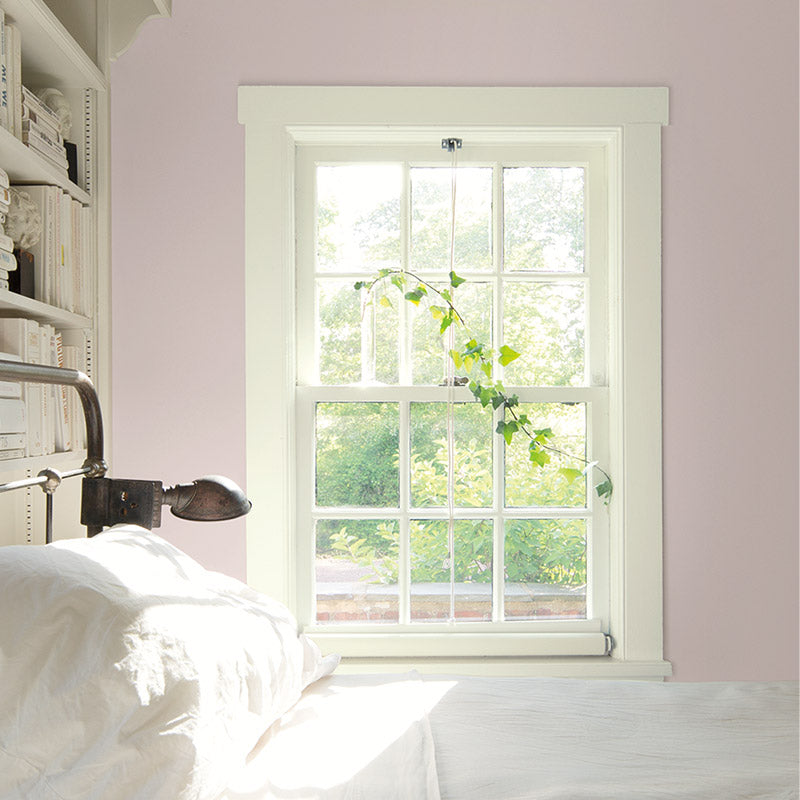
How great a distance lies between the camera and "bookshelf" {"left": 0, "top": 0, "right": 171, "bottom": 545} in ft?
6.73

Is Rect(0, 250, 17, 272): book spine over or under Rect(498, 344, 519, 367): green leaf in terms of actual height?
over

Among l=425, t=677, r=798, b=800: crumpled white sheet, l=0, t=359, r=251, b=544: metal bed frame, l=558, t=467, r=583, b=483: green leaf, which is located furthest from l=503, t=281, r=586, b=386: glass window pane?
l=0, t=359, r=251, b=544: metal bed frame

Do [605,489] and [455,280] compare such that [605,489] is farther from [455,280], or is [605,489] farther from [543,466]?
[455,280]

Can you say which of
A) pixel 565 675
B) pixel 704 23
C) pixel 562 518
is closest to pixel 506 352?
pixel 562 518

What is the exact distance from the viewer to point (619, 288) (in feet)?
7.86

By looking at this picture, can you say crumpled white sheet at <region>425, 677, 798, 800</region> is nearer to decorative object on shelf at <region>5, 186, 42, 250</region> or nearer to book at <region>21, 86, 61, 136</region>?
decorative object on shelf at <region>5, 186, 42, 250</region>

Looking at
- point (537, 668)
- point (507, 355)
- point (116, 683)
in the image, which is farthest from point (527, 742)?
point (507, 355)

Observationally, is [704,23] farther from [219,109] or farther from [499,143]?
[219,109]

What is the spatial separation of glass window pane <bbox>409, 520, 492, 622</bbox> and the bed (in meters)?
0.87

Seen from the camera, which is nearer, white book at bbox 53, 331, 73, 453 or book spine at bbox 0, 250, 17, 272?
book spine at bbox 0, 250, 17, 272

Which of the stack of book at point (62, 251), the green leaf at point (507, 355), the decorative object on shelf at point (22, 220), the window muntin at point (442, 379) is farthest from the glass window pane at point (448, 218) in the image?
the decorative object on shelf at point (22, 220)

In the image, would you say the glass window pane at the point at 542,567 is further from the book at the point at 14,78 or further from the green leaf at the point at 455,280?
the book at the point at 14,78

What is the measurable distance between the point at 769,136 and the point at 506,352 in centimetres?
101

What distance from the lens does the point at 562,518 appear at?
2.48 meters
